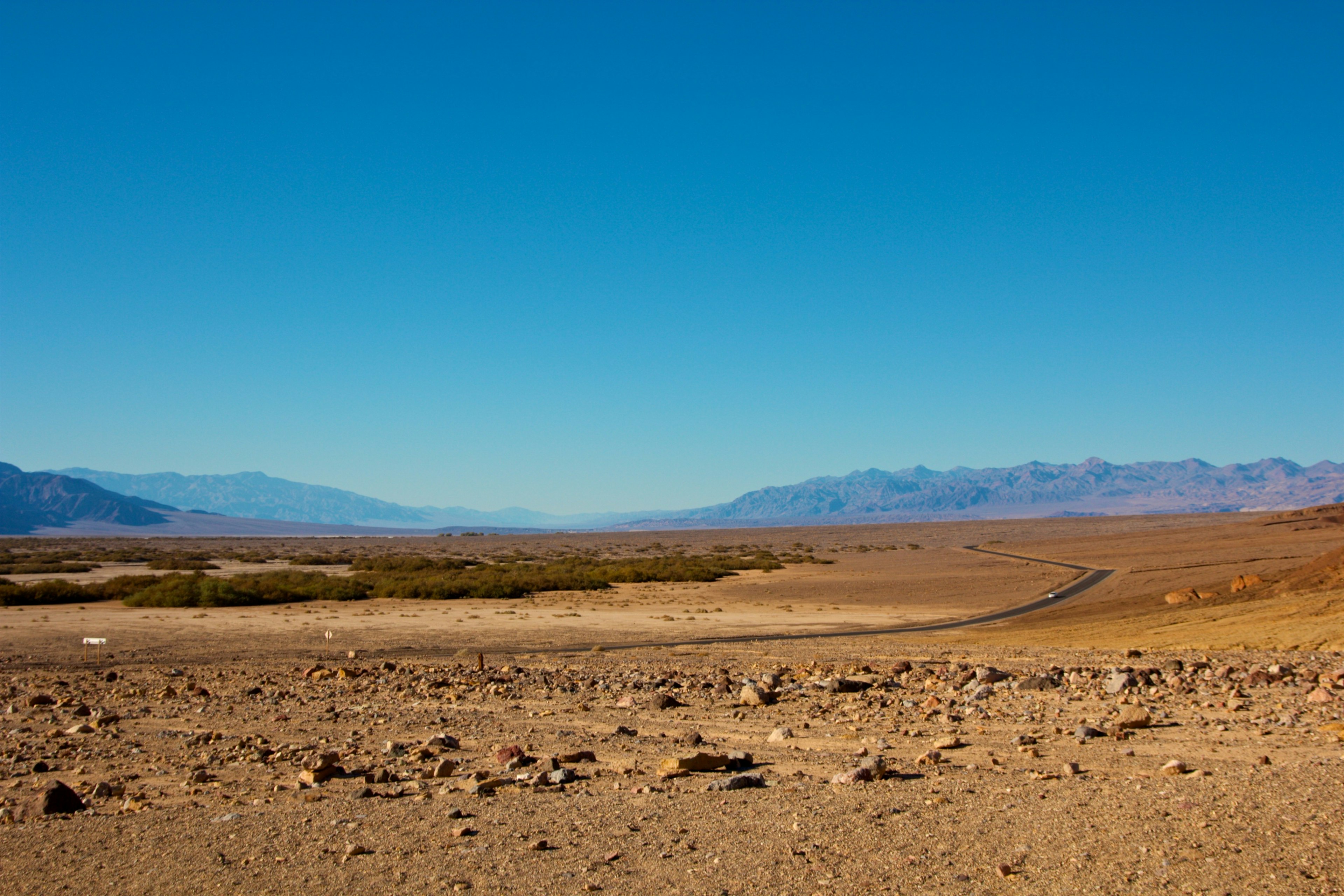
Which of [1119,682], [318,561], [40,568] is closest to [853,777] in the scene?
[1119,682]

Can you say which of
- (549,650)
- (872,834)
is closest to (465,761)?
(872,834)

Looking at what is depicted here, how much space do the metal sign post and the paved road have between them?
33.6 feet

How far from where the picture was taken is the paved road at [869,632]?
86.7 ft

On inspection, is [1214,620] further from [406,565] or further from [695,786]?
[406,565]

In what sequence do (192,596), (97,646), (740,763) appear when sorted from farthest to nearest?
1. (192,596)
2. (97,646)
3. (740,763)

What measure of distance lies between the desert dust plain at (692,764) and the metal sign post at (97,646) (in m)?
0.28

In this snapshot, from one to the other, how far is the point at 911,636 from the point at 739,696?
15541mm

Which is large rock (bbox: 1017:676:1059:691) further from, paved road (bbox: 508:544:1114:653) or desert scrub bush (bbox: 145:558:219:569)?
desert scrub bush (bbox: 145:558:219:569)

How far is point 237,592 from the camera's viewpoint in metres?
40.9

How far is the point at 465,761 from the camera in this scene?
33.8 ft

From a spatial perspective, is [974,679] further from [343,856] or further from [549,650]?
[549,650]

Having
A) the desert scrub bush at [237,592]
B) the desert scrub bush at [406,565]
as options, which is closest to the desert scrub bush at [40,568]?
the desert scrub bush at [406,565]

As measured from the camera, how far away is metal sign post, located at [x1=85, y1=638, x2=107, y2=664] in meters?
22.1

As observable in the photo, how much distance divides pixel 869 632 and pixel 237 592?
27478 mm
